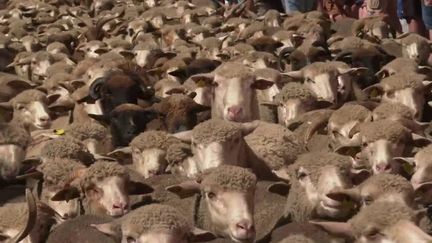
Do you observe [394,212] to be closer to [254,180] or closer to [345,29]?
Answer: [254,180]

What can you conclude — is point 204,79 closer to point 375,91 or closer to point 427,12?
point 375,91

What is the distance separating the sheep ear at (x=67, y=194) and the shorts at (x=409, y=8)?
8250mm

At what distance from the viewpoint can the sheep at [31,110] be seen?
846 cm

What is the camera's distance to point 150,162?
6.68 meters

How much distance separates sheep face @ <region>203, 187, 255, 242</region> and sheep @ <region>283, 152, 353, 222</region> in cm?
36

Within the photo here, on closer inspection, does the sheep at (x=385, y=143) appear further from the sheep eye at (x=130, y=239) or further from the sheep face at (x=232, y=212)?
the sheep eye at (x=130, y=239)

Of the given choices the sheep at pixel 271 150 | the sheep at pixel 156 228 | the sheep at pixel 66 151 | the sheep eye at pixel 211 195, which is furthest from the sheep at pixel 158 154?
the sheep at pixel 156 228

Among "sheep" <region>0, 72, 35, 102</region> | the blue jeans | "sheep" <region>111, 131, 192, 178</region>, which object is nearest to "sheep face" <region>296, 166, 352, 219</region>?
"sheep" <region>111, 131, 192, 178</region>

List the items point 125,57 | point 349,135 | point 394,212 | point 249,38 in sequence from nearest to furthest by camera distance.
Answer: point 394,212 → point 349,135 → point 125,57 → point 249,38

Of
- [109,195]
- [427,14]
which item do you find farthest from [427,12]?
[109,195]

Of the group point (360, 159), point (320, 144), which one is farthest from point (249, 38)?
point (360, 159)

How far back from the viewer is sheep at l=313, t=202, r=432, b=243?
170 inches

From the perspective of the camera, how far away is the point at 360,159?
6.34 m

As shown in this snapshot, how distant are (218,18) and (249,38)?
112 inches
